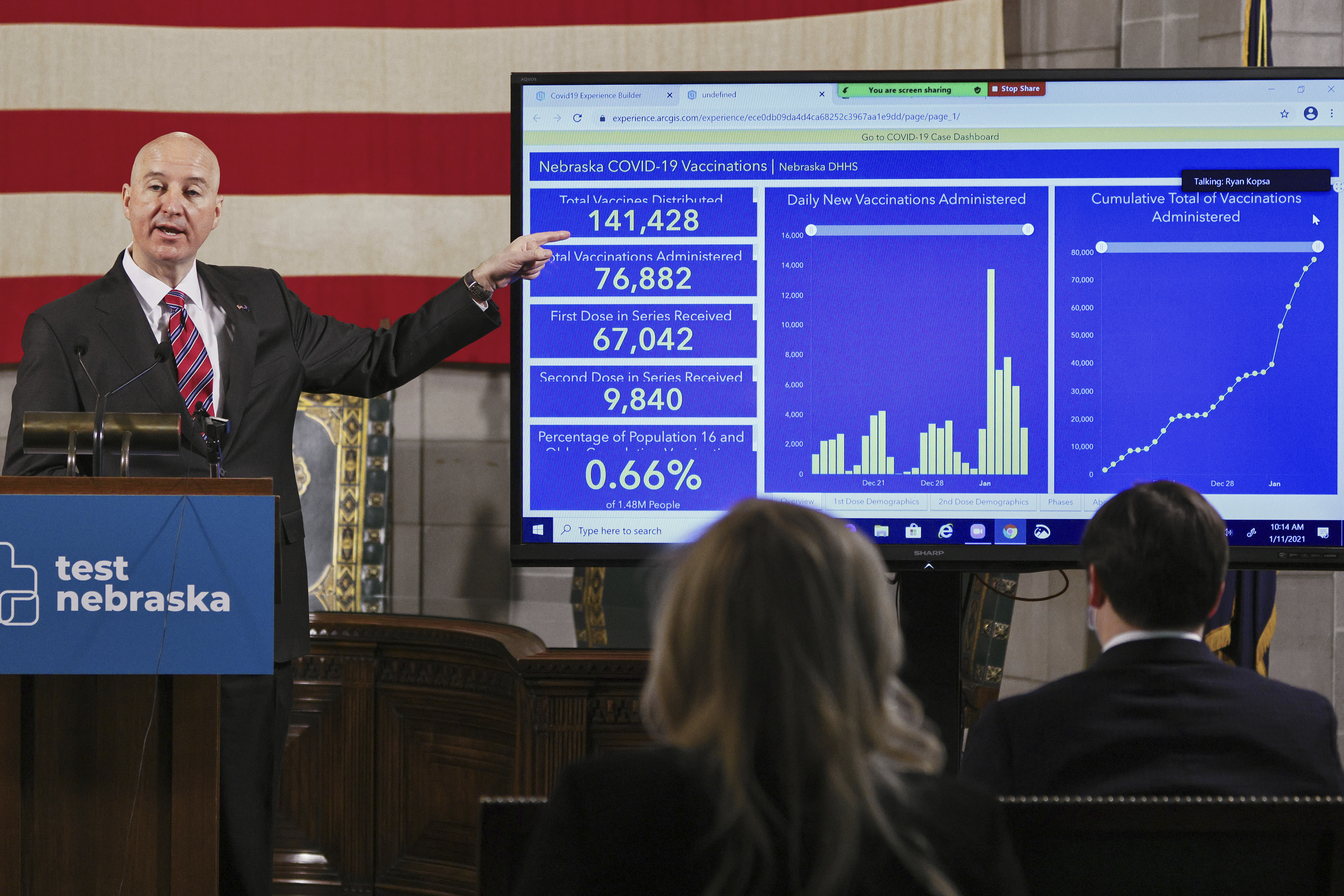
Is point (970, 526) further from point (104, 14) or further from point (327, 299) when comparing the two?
point (104, 14)

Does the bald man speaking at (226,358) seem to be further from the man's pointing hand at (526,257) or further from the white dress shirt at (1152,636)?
the white dress shirt at (1152,636)

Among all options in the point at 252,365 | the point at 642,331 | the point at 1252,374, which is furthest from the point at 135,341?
the point at 1252,374

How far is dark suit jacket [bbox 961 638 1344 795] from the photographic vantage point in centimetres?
133

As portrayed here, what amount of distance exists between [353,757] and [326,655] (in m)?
0.29

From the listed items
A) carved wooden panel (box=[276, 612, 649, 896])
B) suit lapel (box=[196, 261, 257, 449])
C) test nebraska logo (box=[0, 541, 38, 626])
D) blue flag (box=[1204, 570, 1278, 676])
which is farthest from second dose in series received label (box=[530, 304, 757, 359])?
blue flag (box=[1204, 570, 1278, 676])

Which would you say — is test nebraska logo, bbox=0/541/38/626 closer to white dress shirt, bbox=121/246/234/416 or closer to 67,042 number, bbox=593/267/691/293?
white dress shirt, bbox=121/246/234/416

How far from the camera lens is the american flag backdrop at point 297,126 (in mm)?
4281

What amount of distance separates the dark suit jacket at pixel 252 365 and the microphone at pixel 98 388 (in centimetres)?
2

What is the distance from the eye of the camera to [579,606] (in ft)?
13.2

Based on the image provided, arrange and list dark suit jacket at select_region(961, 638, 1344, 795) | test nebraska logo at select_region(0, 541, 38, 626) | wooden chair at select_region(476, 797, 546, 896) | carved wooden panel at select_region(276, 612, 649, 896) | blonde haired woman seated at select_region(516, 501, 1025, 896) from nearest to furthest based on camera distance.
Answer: blonde haired woman seated at select_region(516, 501, 1025, 896) < wooden chair at select_region(476, 797, 546, 896) < dark suit jacket at select_region(961, 638, 1344, 795) < test nebraska logo at select_region(0, 541, 38, 626) < carved wooden panel at select_region(276, 612, 649, 896)

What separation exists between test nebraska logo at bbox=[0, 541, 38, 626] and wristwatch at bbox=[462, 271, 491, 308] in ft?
3.73

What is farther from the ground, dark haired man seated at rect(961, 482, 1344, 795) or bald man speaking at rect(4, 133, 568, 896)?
bald man speaking at rect(4, 133, 568, 896)

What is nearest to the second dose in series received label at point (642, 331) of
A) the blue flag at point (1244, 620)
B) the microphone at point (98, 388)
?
the microphone at point (98, 388)

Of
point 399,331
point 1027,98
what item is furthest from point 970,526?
point 399,331
